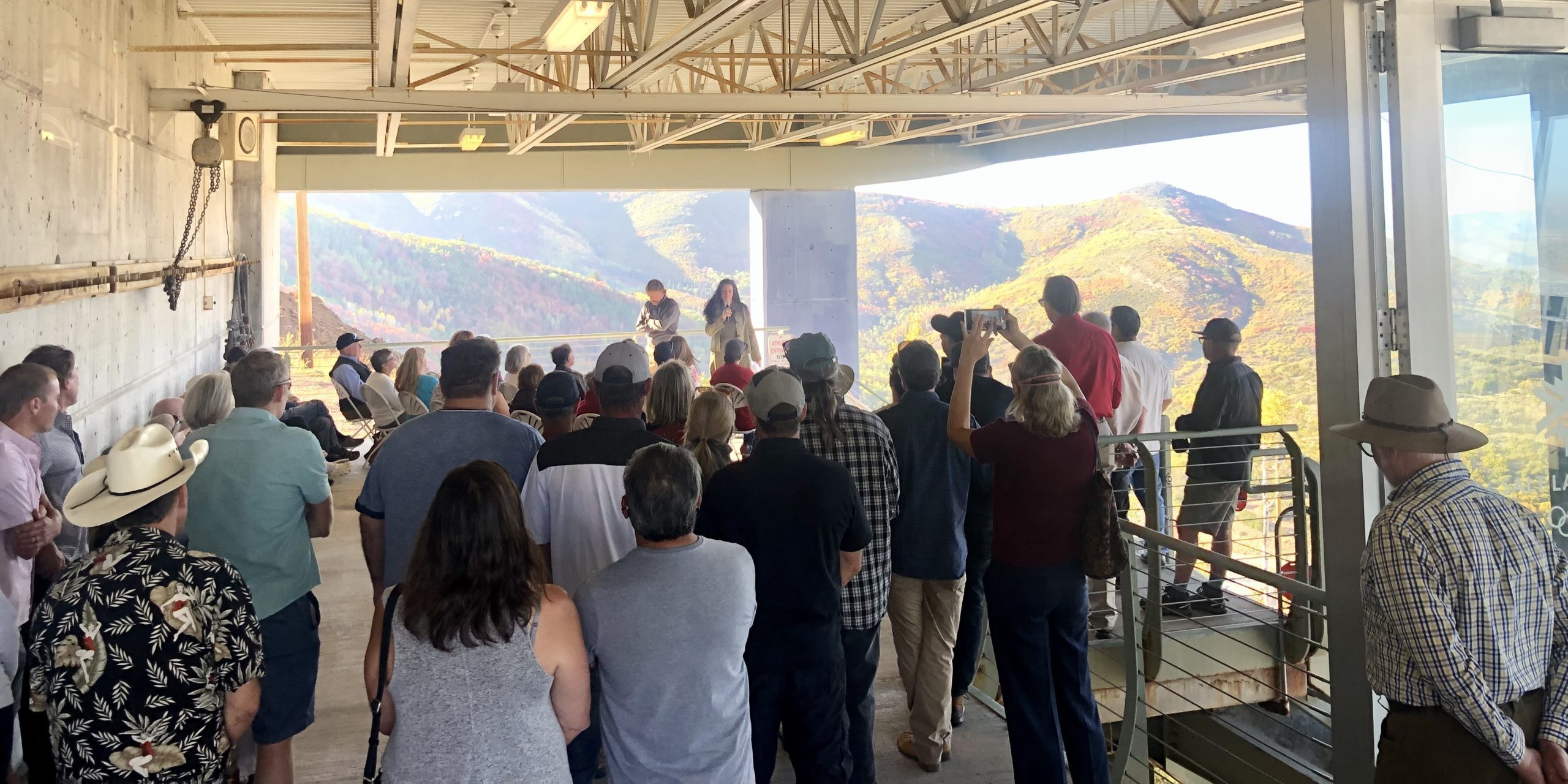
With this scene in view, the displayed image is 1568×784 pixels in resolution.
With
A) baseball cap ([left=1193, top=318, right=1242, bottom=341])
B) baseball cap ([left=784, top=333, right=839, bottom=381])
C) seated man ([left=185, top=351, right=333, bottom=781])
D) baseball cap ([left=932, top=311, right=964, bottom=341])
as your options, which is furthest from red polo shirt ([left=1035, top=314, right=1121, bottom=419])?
seated man ([left=185, top=351, right=333, bottom=781])

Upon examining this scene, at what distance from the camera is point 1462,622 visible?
2.31 m

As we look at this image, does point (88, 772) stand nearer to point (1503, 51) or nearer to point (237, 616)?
point (237, 616)

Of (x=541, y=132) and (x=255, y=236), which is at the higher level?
(x=541, y=132)

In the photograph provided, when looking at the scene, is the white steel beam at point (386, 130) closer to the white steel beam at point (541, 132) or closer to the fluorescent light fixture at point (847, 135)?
the white steel beam at point (541, 132)

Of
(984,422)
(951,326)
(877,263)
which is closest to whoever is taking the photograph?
(984,422)

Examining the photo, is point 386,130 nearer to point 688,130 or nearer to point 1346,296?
point 688,130

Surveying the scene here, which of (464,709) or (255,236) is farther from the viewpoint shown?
(255,236)

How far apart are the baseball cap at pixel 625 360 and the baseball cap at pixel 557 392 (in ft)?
0.36

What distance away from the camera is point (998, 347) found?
131ft

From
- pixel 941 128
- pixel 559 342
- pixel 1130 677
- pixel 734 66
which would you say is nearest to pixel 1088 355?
pixel 1130 677

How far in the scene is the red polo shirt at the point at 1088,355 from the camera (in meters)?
5.38

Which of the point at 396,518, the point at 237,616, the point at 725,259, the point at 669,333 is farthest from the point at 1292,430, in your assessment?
the point at 725,259

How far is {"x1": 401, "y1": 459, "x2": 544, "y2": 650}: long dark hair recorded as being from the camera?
2105mm

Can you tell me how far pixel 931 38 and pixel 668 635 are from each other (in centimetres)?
687
